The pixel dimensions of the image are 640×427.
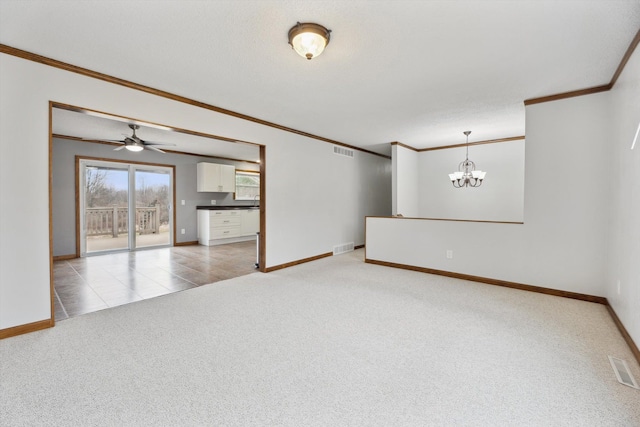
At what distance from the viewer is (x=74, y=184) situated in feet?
18.7

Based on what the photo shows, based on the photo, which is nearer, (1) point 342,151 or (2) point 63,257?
(2) point 63,257

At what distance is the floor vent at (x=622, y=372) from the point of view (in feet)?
5.99

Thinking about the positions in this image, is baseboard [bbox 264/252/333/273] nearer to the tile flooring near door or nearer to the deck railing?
the tile flooring near door

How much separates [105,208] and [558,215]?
817 cm

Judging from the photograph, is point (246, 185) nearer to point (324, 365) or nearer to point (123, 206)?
point (123, 206)

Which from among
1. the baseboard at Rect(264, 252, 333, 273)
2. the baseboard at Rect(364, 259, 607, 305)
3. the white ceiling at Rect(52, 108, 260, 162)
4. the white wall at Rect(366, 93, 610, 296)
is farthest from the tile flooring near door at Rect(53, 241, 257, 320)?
the white wall at Rect(366, 93, 610, 296)

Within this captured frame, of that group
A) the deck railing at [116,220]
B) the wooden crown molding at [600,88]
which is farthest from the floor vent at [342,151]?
the deck railing at [116,220]

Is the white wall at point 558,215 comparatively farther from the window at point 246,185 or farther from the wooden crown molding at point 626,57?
the window at point 246,185

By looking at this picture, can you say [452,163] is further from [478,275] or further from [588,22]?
[588,22]

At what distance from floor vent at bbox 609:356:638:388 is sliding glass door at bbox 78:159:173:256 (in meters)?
7.74

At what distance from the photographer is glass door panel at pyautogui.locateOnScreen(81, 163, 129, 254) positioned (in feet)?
19.8

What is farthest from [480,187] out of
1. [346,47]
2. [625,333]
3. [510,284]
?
[346,47]

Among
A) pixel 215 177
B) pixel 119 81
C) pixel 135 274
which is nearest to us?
pixel 119 81

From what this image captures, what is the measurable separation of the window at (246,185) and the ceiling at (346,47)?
497cm
